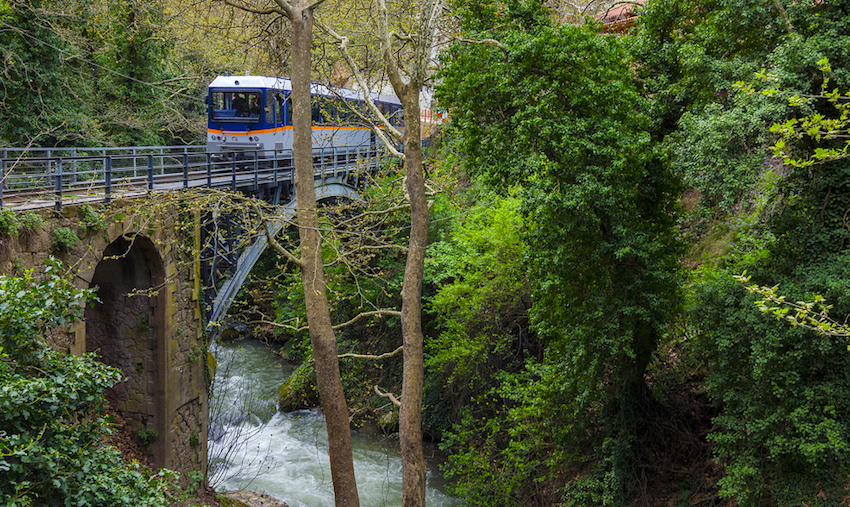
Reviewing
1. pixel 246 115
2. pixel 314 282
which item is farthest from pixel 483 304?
pixel 246 115

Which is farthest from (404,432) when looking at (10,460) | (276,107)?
(276,107)

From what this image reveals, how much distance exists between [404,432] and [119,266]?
6450 millimetres

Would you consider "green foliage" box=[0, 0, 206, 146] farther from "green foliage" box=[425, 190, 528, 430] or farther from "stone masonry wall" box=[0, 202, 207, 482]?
"green foliage" box=[425, 190, 528, 430]

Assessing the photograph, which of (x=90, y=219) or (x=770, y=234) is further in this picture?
(x=90, y=219)

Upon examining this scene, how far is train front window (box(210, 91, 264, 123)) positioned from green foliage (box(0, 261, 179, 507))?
12.0 m

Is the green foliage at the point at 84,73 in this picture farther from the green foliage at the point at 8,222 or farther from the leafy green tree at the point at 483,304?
the leafy green tree at the point at 483,304

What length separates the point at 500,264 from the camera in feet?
41.3

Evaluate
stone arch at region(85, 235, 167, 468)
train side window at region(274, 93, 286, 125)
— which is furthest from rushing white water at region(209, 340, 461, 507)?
train side window at region(274, 93, 286, 125)

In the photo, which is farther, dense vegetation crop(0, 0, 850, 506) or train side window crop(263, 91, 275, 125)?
train side window crop(263, 91, 275, 125)

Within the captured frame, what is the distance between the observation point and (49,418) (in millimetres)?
4926

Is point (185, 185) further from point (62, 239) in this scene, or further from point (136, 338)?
point (136, 338)

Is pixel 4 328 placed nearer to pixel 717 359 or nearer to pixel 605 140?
pixel 605 140

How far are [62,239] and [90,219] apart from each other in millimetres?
564

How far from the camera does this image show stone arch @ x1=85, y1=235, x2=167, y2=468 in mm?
11039
